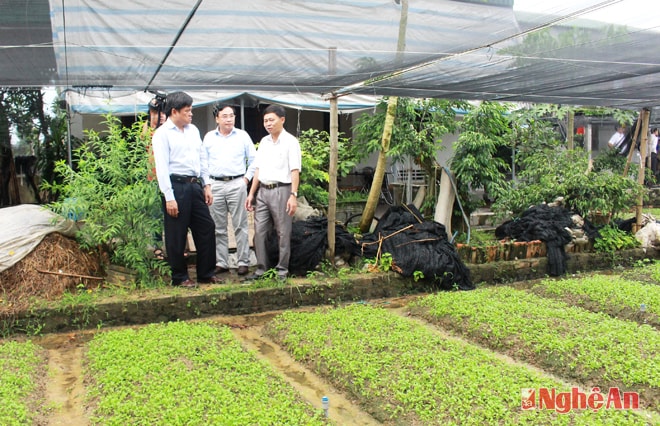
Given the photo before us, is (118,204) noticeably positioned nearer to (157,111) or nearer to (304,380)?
(157,111)

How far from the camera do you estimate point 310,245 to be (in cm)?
670

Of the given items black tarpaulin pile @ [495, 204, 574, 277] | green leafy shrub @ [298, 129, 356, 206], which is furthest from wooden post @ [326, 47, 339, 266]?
black tarpaulin pile @ [495, 204, 574, 277]

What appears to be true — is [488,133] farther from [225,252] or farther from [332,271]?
[225,252]

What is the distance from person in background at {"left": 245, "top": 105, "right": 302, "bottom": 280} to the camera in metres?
6.26

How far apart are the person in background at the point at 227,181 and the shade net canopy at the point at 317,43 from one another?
57 centimetres

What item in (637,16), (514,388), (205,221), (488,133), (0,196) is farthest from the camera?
(488,133)

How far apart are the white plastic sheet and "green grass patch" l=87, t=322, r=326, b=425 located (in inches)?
54.7

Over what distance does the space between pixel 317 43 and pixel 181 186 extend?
205 cm

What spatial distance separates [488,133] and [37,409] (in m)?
7.07

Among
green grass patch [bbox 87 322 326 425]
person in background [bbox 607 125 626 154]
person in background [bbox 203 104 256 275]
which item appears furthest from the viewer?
person in background [bbox 607 125 626 154]

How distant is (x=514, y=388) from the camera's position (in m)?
3.84

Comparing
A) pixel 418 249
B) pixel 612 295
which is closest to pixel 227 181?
pixel 418 249

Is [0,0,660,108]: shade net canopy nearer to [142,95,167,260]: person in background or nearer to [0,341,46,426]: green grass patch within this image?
[142,95,167,260]: person in background

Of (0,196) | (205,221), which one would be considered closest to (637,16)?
(205,221)
